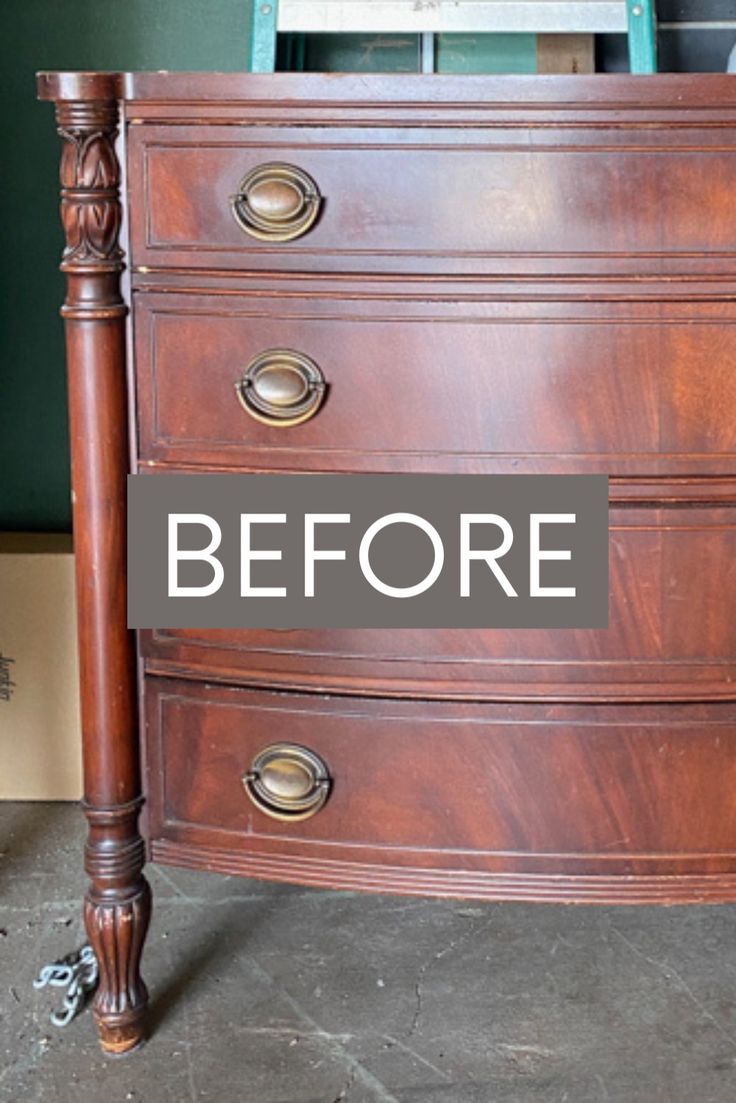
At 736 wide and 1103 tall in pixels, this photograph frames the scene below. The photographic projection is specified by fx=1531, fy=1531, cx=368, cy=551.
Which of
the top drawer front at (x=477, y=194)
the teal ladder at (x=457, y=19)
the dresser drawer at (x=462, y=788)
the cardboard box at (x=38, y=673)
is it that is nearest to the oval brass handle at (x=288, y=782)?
the dresser drawer at (x=462, y=788)

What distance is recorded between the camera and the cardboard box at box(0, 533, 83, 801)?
2.49 m

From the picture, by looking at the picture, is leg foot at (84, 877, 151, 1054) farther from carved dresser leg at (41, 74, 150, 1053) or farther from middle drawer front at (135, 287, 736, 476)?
middle drawer front at (135, 287, 736, 476)

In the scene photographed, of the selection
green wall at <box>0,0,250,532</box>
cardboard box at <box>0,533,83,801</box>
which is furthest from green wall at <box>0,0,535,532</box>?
cardboard box at <box>0,533,83,801</box>

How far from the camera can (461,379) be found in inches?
63.7

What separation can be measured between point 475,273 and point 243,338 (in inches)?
10.2

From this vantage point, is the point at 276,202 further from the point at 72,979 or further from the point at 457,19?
the point at 72,979

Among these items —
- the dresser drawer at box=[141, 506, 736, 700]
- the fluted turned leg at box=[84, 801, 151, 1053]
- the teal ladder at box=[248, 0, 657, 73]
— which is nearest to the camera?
the dresser drawer at box=[141, 506, 736, 700]

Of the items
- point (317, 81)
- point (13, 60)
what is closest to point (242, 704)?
point (317, 81)

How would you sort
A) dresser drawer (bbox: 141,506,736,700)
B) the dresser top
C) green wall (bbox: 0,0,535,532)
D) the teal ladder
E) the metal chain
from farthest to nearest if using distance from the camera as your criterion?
green wall (bbox: 0,0,535,532)
the teal ladder
the metal chain
dresser drawer (bbox: 141,506,736,700)
the dresser top

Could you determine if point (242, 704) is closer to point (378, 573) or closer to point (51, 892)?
point (378, 573)

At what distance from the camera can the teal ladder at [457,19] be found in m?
2.10

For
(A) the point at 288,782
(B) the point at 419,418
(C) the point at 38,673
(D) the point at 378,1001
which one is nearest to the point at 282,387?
(B) the point at 419,418

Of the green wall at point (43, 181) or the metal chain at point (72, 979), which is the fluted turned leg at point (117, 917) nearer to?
the metal chain at point (72, 979)

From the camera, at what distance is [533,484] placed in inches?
64.7
